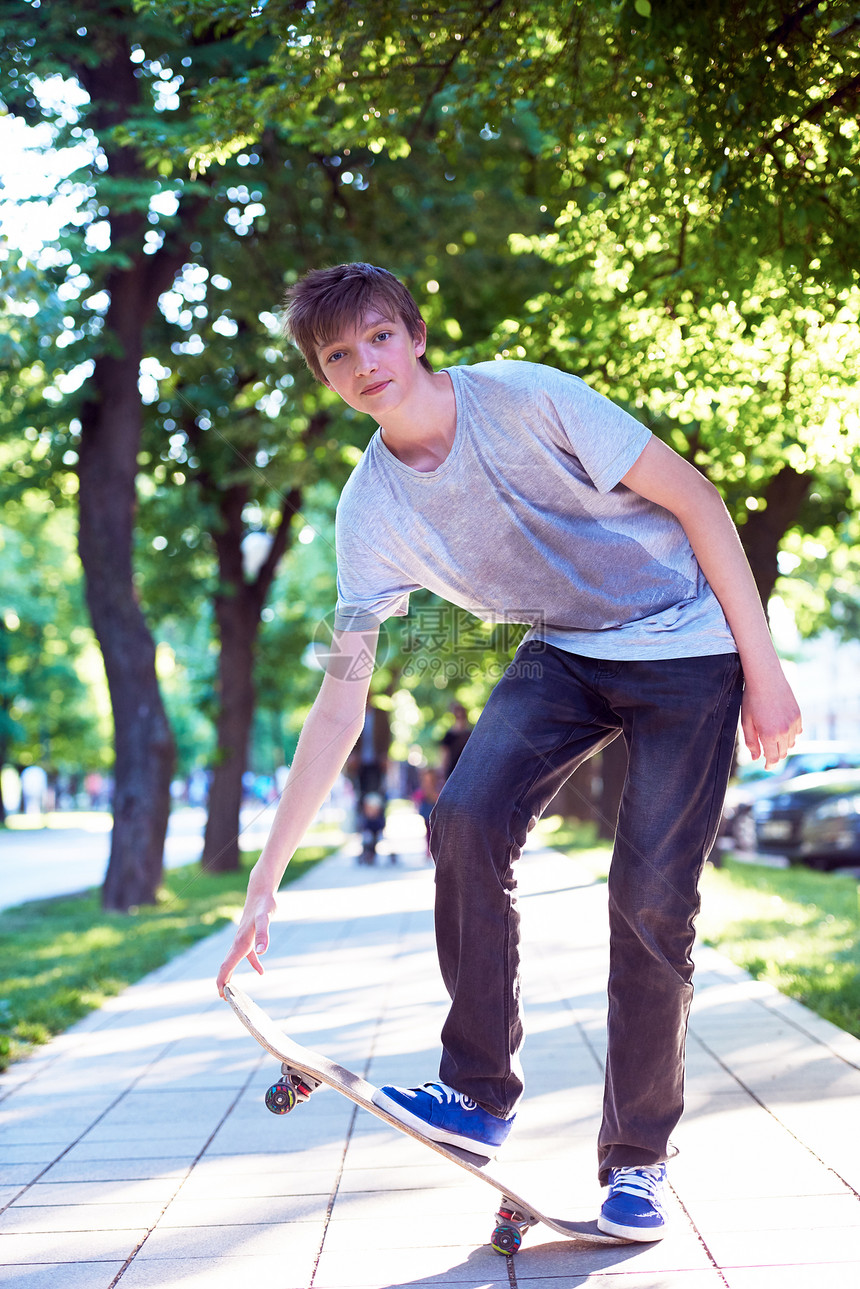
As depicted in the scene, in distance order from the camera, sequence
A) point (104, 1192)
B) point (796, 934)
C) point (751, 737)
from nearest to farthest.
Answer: point (751, 737) → point (104, 1192) → point (796, 934)

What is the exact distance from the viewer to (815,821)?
14109 mm

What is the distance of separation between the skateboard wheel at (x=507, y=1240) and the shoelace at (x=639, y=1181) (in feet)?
0.78

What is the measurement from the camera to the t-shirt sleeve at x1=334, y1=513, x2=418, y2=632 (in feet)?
9.18

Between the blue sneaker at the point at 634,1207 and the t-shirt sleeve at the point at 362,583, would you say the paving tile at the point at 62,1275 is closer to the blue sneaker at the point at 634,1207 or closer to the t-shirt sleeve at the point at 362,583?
the blue sneaker at the point at 634,1207

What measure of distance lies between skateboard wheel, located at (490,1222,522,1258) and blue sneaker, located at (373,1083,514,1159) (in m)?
0.24

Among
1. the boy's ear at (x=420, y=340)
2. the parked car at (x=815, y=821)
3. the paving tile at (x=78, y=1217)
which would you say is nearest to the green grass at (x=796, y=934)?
the parked car at (x=815, y=821)

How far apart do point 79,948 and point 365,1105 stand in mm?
6255

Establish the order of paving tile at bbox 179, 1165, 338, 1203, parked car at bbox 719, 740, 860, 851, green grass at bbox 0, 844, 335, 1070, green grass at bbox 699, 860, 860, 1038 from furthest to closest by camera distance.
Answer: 1. parked car at bbox 719, 740, 860, 851
2. green grass at bbox 0, 844, 335, 1070
3. green grass at bbox 699, 860, 860, 1038
4. paving tile at bbox 179, 1165, 338, 1203

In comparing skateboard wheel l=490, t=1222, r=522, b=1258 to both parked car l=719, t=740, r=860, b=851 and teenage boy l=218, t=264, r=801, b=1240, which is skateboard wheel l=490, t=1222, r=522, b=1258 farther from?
parked car l=719, t=740, r=860, b=851

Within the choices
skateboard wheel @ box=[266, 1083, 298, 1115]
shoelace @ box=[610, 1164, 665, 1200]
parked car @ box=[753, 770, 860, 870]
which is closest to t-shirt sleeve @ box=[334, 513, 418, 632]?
skateboard wheel @ box=[266, 1083, 298, 1115]

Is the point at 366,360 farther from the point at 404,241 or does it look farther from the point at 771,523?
the point at 404,241

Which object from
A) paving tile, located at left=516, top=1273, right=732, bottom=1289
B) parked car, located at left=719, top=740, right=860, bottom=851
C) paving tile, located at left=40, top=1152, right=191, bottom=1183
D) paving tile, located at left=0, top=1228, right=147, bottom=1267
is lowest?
parked car, located at left=719, top=740, right=860, bottom=851

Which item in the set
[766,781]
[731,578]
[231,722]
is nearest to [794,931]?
[731,578]

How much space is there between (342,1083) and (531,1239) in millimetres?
667
